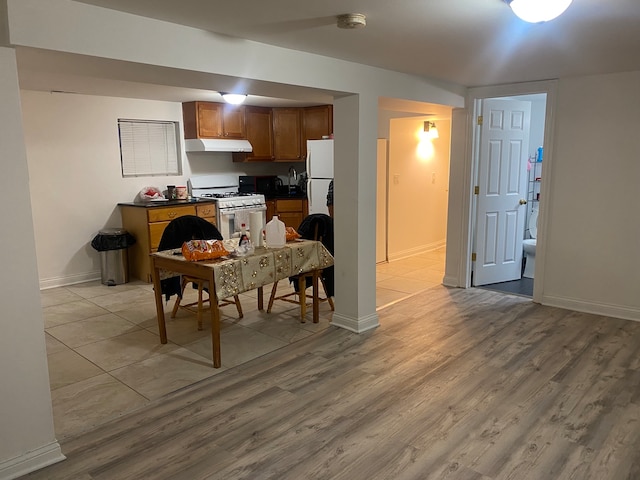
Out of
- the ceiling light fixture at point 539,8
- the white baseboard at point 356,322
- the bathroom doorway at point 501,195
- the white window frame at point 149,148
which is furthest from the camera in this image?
the white window frame at point 149,148

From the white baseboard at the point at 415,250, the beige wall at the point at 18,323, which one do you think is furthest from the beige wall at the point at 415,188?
the beige wall at the point at 18,323

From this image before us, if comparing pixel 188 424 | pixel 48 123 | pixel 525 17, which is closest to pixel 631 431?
pixel 525 17

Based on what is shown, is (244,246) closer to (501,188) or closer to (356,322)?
(356,322)

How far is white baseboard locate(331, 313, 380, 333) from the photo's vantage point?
391cm

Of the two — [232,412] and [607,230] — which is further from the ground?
[607,230]

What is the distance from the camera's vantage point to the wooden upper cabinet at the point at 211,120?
20.1 ft

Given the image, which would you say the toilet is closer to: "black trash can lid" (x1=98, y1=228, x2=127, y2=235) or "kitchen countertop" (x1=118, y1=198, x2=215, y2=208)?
"kitchen countertop" (x1=118, y1=198, x2=215, y2=208)

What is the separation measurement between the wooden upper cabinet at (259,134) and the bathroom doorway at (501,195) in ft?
10.3

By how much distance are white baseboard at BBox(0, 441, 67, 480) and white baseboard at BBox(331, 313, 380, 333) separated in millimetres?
2245

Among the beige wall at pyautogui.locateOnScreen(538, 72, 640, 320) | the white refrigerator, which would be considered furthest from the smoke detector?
the white refrigerator

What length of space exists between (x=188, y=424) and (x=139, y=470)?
41cm

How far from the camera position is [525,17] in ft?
6.80

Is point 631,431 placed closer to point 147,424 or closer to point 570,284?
point 570,284

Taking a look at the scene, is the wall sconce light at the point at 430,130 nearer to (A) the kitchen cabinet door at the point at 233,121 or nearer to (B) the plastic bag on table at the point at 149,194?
(A) the kitchen cabinet door at the point at 233,121
